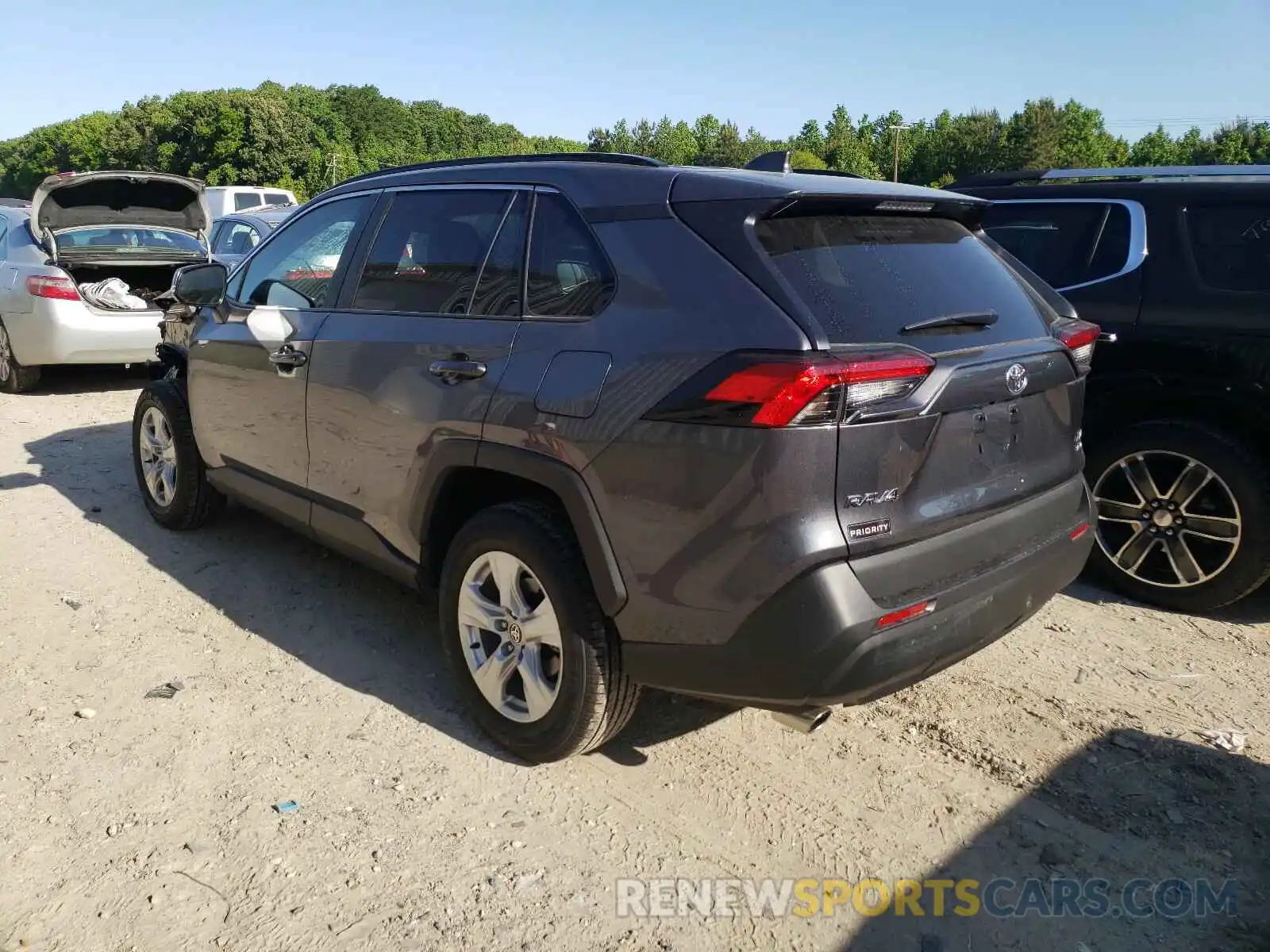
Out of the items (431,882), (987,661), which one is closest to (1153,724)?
(987,661)

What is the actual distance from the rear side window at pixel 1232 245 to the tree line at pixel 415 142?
48.2 m

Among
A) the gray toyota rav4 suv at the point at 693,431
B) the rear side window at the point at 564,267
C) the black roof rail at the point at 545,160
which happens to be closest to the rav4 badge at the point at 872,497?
the gray toyota rav4 suv at the point at 693,431

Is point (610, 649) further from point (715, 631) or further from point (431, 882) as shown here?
point (431, 882)

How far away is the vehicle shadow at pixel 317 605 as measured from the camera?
136 inches

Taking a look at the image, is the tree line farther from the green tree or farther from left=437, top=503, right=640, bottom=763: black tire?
left=437, top=503, right=640, bottom=763: black tire

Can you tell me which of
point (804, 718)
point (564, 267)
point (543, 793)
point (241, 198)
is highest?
point (241, 198)

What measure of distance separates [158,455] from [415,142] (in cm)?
10644

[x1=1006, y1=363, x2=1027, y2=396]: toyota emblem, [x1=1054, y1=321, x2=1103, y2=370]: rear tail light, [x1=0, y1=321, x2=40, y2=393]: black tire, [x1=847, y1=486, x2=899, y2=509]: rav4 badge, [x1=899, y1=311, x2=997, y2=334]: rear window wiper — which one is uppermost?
[x1=899, y1=311, x2=997, y2=334]: rear window wiper

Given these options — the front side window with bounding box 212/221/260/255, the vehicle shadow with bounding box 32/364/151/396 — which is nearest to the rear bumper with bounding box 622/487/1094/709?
the vehicle shadow with bounding box 32/364/151/396

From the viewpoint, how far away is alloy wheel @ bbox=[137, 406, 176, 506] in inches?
202

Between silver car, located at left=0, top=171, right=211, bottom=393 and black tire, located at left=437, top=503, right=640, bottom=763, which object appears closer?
black tire, located at left=437, top=503, right=640, bottom=763

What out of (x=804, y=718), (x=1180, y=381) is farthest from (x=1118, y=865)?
(x=1180, y=381)

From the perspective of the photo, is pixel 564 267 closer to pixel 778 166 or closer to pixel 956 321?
pixel 778 166

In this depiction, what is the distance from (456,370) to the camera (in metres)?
3.12
